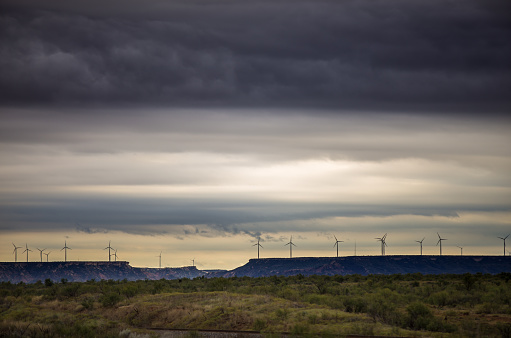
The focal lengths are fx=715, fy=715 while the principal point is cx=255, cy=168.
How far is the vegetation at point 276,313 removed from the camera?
169 ft

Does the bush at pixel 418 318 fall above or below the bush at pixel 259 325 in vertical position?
above

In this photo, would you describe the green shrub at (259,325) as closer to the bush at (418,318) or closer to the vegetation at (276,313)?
the vegetation at (276,313)

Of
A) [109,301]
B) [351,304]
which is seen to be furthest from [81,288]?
[351,304]

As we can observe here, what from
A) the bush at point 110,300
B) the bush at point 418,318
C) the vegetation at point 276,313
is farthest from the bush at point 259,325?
the bush at point 110,300

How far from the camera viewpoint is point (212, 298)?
72875 mm

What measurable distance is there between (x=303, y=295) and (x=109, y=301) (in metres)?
20.6

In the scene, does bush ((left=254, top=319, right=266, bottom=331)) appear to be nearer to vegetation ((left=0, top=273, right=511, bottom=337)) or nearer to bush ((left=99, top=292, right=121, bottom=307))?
vegetation ((left=0, top=273, right=511, bottom=337))

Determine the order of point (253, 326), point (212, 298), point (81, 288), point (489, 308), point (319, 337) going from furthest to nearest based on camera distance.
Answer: point (81, 288) → point (212, 298) → point (489, 308) → point (253, 326) → point (319, 337)

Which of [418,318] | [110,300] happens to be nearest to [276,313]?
[418,318]

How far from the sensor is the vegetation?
5166 centimetres

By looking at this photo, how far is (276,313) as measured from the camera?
60.0 metres

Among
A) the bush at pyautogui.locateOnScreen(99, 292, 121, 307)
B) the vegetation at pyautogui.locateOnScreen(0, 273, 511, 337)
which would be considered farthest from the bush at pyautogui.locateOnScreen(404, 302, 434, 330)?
the bush at pyautogui.locateOnScreen(99, 292, 121, 307)

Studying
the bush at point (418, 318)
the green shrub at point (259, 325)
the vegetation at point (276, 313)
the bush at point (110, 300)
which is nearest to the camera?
the vegetation at point (276, 313)

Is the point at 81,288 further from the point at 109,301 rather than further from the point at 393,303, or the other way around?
the point at 393,303
